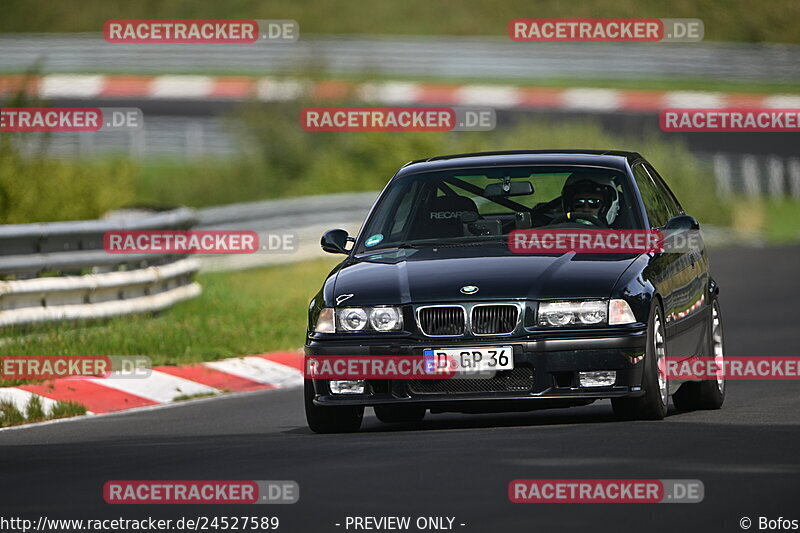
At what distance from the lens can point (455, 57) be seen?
1754 inches

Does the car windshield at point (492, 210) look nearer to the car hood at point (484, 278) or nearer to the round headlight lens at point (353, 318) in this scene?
the car hood at point (484, 278)

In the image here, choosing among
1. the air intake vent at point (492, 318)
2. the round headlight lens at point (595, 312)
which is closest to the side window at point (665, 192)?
the round headlight lens at point (595, 312)

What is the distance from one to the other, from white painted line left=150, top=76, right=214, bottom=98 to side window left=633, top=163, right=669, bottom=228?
32.4 m

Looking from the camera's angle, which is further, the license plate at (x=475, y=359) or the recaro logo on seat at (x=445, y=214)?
the recaro logo on seat at (x=445, y=214)

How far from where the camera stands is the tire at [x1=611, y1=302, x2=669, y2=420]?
33.8 feet

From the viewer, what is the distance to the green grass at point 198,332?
15.0m

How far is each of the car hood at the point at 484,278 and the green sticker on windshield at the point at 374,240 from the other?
2.46 feet

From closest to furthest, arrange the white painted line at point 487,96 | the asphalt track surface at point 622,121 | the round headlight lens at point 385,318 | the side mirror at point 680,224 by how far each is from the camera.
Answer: the round headlight lens at point 385,318, the side mirror at point 680,224, the asphalt track surface at point 622,121, the white painted line at point 487,96
